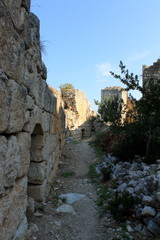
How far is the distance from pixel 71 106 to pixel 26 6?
45.2 feet

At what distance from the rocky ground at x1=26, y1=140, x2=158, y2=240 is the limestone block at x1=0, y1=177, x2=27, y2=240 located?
82 cm

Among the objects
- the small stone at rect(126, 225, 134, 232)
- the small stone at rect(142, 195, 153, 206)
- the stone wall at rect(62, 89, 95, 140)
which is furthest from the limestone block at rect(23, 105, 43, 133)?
the stone wall at rect(62, 89, 95, 140)

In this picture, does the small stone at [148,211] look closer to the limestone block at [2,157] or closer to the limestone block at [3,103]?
the limestone block at [2,157]

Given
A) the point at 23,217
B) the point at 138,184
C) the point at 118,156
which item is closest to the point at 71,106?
the point at 118,156

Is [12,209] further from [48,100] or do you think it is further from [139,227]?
[48,100]

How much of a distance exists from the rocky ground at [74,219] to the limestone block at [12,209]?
0.82 metres

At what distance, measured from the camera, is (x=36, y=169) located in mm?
4234

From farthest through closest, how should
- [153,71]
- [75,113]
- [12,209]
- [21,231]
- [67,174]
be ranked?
[75,113], [153,71], [67,174], [21,231], [12,209]

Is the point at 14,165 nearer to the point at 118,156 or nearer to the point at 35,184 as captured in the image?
the point at 35,184

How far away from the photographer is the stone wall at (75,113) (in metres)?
15.2

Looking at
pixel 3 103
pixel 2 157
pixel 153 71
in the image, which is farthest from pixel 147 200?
pixel 153 71

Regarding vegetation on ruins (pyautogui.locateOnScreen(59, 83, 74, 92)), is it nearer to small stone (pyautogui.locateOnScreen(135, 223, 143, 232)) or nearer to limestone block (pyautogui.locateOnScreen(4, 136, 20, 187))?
small stone (pyautogui.locateOnScreen(135, 223, 143, 232))

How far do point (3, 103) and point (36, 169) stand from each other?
9.23ft

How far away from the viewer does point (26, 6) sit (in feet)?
7.15
